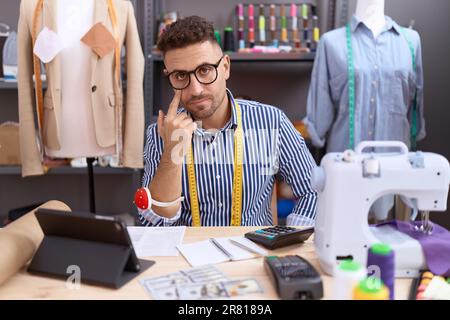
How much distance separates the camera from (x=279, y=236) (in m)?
1.37

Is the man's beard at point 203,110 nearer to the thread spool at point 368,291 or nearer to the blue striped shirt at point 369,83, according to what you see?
the thread spool at point 368,291

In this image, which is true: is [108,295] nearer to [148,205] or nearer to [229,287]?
[229,287]

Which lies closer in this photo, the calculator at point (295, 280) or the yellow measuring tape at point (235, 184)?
the calculator at point (295, 280)

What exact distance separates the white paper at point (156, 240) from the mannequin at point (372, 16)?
6.22 feet

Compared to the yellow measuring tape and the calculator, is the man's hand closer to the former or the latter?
the yellow measuring tape

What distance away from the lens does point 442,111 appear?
367 cm

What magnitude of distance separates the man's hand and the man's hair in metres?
0.29

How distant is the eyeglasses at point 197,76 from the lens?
1742 mm

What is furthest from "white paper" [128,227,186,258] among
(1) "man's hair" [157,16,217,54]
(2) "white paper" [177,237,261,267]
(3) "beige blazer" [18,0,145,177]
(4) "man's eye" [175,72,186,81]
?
(3) "beige blazer" [18,0,145,177]

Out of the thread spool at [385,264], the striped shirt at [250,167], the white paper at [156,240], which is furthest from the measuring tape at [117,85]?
the thread spool at [385,264]

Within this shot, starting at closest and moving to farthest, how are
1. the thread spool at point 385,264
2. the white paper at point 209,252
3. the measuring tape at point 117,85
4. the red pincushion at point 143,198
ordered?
the thread spool at point 385,264
the white paper at point 209,252
the red pincushion at point 143,198
the measuring tape at point 117,85

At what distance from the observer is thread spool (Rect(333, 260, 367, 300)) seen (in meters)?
0.89
